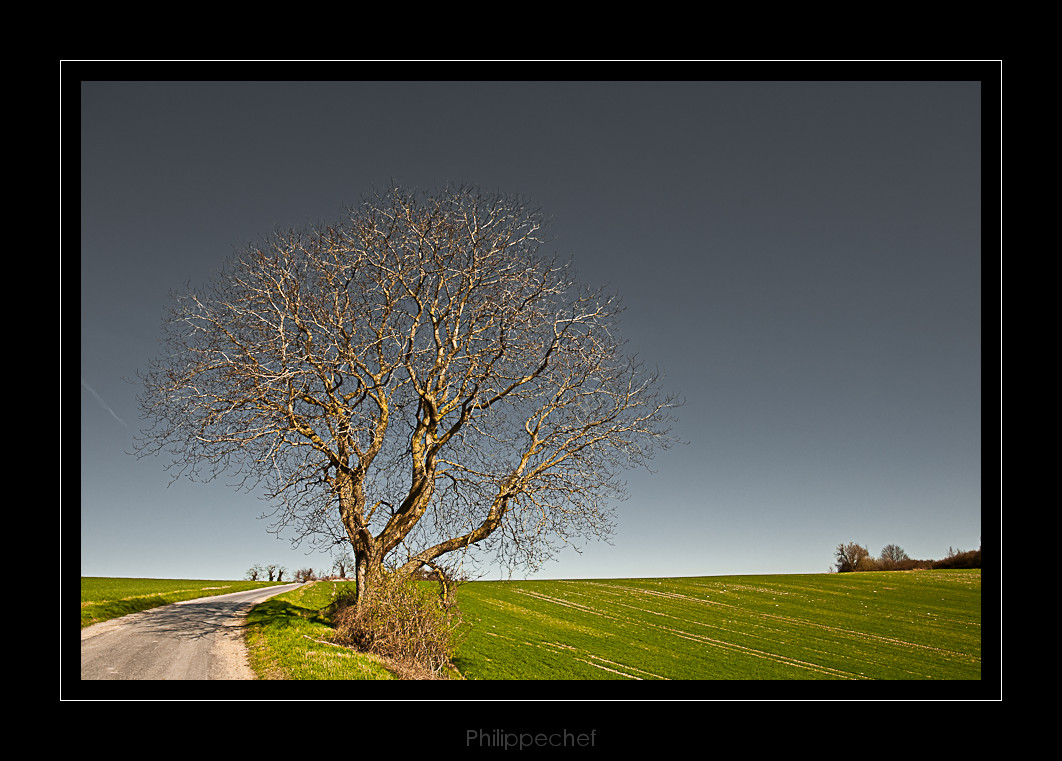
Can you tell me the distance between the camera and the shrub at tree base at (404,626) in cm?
1133

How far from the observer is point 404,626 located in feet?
37.7

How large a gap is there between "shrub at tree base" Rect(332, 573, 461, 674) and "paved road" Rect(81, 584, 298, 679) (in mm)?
2303

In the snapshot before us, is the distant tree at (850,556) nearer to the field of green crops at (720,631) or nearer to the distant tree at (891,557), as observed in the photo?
the distant tree at (891,557)

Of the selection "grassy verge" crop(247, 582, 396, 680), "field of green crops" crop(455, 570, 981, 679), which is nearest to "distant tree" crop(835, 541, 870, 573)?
"field of green crops" crop(455, 570, 981, 679)

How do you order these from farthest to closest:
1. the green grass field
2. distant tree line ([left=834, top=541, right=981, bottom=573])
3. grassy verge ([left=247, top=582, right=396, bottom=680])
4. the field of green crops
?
distant tree line ([left=834, top=541, right=981, bottom=573])
the field of green crops
the green grass field
grassy verge ([left=247, top=582, right=396, bottom=680])

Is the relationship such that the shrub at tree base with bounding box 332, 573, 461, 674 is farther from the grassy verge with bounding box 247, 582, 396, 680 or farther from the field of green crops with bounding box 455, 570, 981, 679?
the field of green crops with bounding box 455, 570, 981, 679

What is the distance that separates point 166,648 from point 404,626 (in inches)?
180

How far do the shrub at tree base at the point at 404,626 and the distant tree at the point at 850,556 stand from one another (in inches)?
2890

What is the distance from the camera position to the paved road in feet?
29.5
